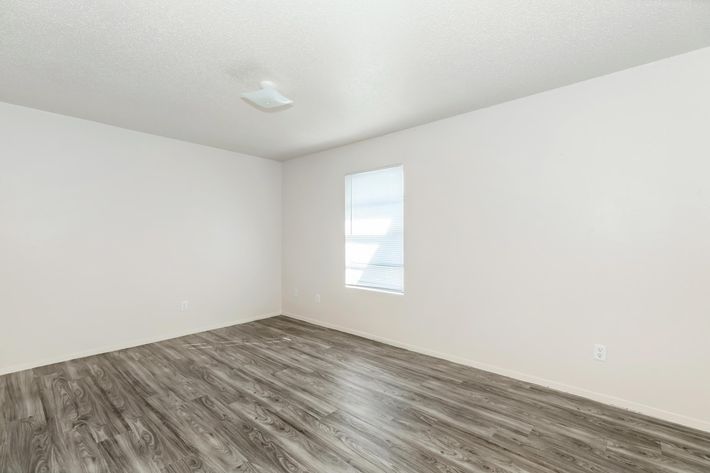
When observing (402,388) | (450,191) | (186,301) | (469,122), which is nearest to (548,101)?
(469,122)

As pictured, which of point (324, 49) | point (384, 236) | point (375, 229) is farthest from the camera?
point (375, 229)

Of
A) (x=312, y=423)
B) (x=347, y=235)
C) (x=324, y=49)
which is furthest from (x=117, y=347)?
(x=324, y=49)

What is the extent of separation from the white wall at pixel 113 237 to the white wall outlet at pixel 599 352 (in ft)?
14.1

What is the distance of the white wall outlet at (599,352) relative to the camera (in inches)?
103

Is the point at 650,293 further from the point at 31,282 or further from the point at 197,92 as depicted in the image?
the point at 31,282

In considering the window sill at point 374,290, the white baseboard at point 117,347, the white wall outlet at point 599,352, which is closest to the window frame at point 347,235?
the window sill at point 374,290

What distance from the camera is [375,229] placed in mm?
4289

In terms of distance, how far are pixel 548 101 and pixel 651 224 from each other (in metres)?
1.26

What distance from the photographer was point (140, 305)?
401 centimetres

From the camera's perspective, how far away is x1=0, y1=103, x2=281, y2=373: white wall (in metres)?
3.25

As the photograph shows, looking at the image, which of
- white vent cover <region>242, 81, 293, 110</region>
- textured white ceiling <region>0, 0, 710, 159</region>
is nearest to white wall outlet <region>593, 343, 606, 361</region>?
textured white ceiling <region>0, 0, 710, 159</region>

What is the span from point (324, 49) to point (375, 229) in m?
2.40

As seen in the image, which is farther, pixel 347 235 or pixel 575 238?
pixel 347 235

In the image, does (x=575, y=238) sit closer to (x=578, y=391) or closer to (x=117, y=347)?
(x=578, y=391)
